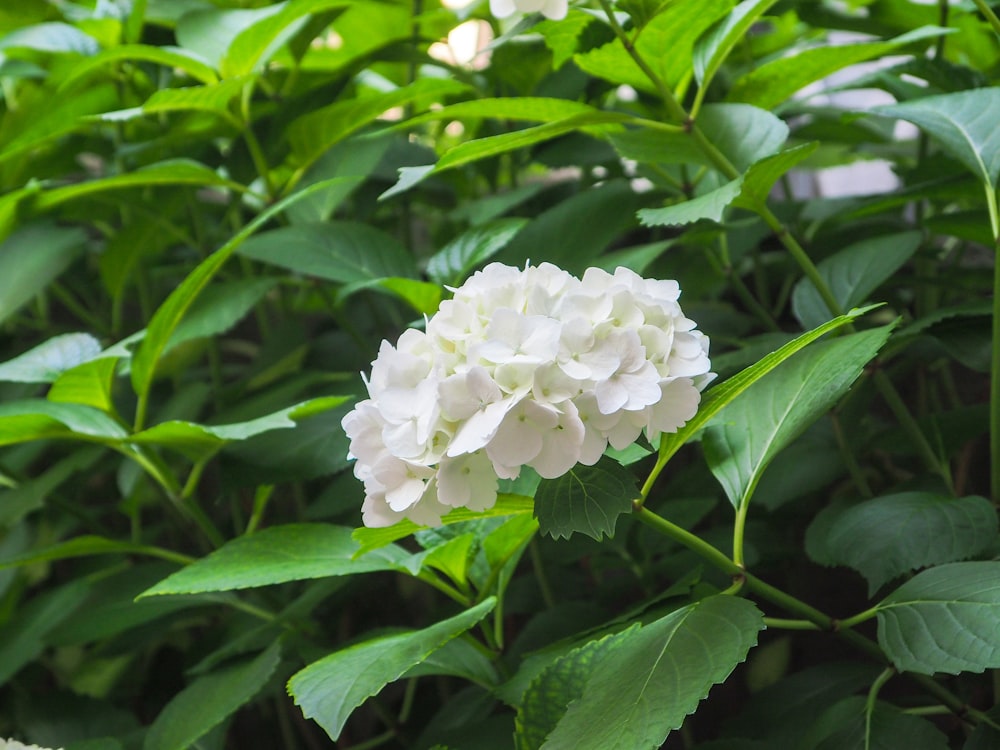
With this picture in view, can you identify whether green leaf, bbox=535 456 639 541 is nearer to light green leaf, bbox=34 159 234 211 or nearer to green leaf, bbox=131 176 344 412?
green leaf, bbox=131 176 344 412

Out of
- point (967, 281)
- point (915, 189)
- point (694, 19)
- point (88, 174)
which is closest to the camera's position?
point (694, 19)

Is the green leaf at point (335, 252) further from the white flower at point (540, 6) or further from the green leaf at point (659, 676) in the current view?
the green leaf at point (659, 676)

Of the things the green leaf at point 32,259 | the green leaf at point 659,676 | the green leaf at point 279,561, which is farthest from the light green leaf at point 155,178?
the green leaf at point 659,676

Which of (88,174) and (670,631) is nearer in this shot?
(670,631)

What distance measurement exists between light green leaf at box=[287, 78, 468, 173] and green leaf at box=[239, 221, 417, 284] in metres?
0.09

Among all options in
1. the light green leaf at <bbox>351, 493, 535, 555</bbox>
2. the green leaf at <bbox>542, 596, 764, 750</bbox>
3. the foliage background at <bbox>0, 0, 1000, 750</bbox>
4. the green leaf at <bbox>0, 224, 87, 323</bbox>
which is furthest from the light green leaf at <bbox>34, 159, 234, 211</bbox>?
the green leaf at <bbox>542, 596, 764, 750</bbox>

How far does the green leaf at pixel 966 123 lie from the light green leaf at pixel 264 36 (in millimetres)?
489

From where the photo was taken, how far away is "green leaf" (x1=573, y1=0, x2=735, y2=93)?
656mm

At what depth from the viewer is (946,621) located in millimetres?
515

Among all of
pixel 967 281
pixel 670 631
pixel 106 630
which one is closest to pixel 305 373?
pixel 106 630

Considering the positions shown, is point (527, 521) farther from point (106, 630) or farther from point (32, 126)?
point (32, 126)

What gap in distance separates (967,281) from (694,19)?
1.47 feet

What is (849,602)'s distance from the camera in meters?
1.07

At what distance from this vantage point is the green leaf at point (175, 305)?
73 cm
